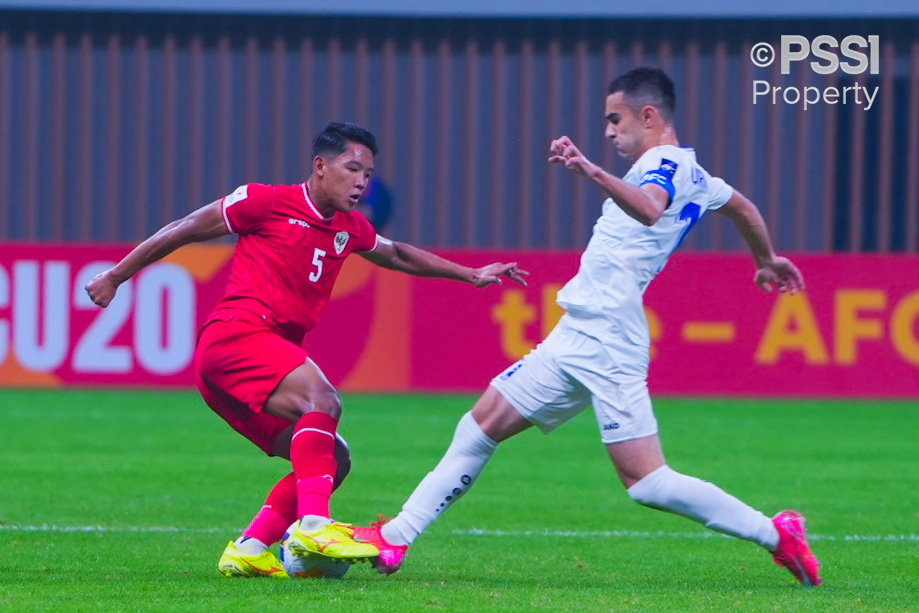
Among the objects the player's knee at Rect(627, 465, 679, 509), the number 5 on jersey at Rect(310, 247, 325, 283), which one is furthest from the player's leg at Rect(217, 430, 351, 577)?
the player's knee at Rect(627, 465, 679, 509)

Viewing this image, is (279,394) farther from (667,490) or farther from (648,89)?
(648,89)

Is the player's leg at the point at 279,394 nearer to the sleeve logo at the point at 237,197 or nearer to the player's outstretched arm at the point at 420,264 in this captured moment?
the sleeve logo at the point at 237,197

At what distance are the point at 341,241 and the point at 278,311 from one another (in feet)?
1.24

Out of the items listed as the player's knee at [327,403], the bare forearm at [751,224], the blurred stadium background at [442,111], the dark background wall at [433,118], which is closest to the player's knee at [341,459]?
the player's knee at [327,403]

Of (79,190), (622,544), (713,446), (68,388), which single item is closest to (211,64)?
(79,190)

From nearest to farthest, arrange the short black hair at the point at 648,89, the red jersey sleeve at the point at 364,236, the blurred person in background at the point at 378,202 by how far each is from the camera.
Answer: the short black hair at the point at 648,89
the red jersey sleeve at the point at 364,236
the blurred person in background at the point at 378,202

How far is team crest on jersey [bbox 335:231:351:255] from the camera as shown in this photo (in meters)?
5.94

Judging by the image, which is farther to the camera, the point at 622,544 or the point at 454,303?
the point at 454,303

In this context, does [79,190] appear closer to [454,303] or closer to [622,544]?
[454,303]

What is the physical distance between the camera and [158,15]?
1877 cm

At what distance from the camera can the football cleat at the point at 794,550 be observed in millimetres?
5539

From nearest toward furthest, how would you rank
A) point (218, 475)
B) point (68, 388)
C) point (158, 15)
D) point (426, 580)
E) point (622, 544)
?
point (426, 580)
point (622, 544)
point (218, 475)
point (68, 388)
point (158, 15)

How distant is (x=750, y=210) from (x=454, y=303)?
27.2ft

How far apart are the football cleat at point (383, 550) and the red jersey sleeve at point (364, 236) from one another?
3.82ft
